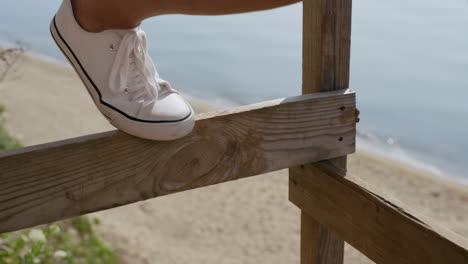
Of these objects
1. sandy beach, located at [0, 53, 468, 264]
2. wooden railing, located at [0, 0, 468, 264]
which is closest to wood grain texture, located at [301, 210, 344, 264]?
wooden railing, located at [0, 0, 468, 264]

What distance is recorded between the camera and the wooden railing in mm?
985

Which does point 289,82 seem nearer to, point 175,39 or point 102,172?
point 175,39

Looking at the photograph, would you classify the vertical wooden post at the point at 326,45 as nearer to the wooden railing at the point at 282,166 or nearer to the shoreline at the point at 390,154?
the wooden railing at the point at 282,166

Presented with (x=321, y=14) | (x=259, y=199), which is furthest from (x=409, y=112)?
(x=321, y=14)

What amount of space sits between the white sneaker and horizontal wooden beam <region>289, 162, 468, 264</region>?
0.35 meters

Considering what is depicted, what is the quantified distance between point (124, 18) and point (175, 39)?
9779mm

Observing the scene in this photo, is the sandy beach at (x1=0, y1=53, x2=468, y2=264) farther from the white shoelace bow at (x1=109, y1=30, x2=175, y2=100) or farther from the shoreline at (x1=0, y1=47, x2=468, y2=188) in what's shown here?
the white shoelace bow at (x1=109, y1=30, x2=175, y2=100)

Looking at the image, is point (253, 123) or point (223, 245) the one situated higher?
point (253, 123)

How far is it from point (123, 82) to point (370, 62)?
827 centimetres

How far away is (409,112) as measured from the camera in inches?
291

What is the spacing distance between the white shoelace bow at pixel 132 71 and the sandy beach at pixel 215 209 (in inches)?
94.8

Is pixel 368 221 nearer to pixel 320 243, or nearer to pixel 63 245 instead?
pixel 320 243

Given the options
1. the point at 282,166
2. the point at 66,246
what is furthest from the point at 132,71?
the point at 66,246

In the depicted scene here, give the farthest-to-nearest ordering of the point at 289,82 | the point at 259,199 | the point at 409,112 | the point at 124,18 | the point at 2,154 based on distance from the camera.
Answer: the point at 289,82 → the point at 409,112 → the point at 259,199 → the point at 124,18 → the point at 2,154
